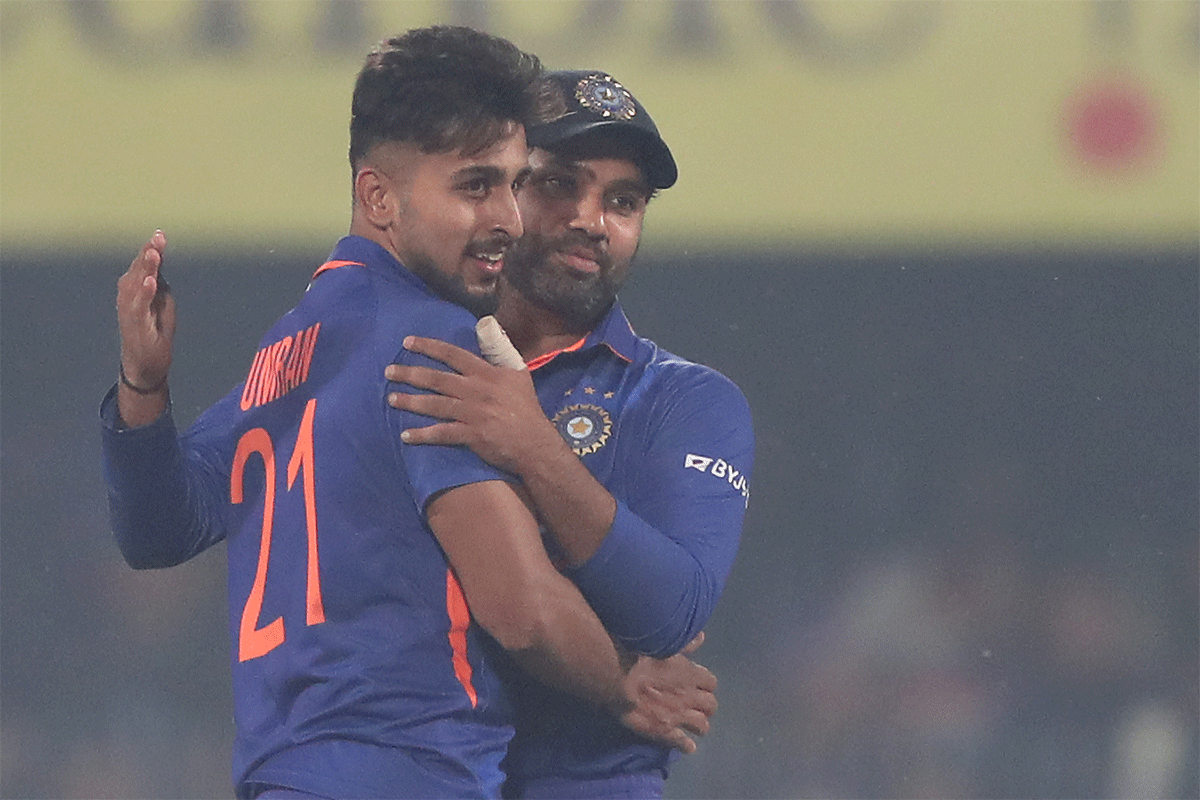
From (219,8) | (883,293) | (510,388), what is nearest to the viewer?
(510,388)

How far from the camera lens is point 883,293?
7.70m

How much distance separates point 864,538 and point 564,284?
4979 millimetres

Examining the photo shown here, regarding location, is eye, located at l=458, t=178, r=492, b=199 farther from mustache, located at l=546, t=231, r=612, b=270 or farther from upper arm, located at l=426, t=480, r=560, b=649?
mustache, located at l=546, t=231, r=612, b=270

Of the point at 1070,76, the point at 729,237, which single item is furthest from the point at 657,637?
the point at 1070,76

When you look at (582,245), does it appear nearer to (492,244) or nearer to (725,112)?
(492,244)

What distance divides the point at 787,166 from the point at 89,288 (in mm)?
2928

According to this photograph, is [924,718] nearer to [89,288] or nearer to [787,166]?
[787,166]

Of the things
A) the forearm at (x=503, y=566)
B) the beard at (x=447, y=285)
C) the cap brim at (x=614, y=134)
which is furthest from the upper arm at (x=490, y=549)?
the cap brim at (x=614, y=134)

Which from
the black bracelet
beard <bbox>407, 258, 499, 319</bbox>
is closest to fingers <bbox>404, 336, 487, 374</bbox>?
beard <bbox>407, 258, 499, 319</bbox>

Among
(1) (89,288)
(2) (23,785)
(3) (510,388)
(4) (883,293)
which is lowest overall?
(2) (23,785)

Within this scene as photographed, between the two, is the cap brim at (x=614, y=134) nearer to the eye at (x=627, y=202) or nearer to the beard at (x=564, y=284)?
the eye at (x=627, y=202)

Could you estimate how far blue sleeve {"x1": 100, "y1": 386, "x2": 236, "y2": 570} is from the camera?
2500mm

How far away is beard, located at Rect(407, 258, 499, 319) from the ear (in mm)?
72

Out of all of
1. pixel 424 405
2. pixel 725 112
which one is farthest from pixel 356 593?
pixel 725 112
